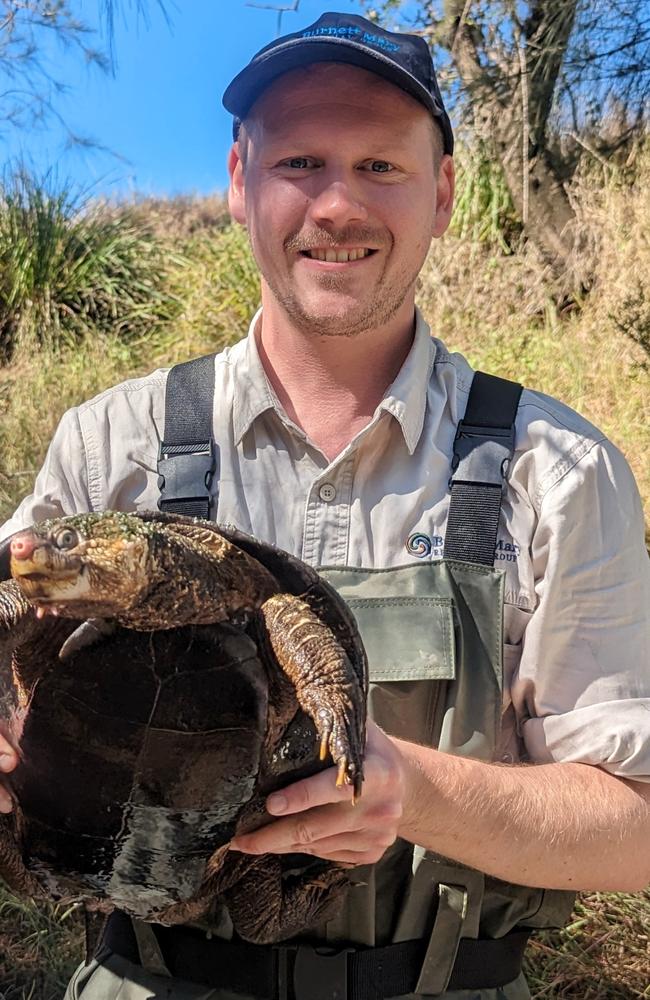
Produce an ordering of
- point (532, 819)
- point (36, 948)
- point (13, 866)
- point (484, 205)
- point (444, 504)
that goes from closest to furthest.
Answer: point (13, 866) → point (532, 819) → point (444, 504) → point (36, 948) → point (484, 205)

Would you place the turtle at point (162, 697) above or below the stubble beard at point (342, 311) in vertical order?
below

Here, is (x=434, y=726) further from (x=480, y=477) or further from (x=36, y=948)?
(x=36, y=948)

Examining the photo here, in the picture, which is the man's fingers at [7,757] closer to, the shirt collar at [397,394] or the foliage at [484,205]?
the shirt collar at [397,394]

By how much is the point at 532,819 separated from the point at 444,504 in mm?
723

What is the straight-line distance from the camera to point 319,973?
222cm

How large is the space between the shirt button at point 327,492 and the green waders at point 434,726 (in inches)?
8.6

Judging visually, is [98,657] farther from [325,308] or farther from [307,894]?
[325,308]

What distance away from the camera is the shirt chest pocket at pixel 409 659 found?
217 cm

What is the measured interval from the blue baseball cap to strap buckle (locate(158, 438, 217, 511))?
91 cm

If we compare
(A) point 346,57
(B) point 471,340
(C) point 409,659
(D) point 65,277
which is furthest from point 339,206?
(D) point 65,277

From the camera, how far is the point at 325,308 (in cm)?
246

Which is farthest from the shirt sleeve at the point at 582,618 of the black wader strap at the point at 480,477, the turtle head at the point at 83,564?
the turtle head at the point at 83,564

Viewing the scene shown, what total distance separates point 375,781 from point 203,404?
1065 millimetres

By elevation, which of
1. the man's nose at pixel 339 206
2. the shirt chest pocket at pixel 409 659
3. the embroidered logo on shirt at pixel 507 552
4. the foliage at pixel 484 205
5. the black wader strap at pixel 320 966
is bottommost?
the black wader strap at pixel 320 966
